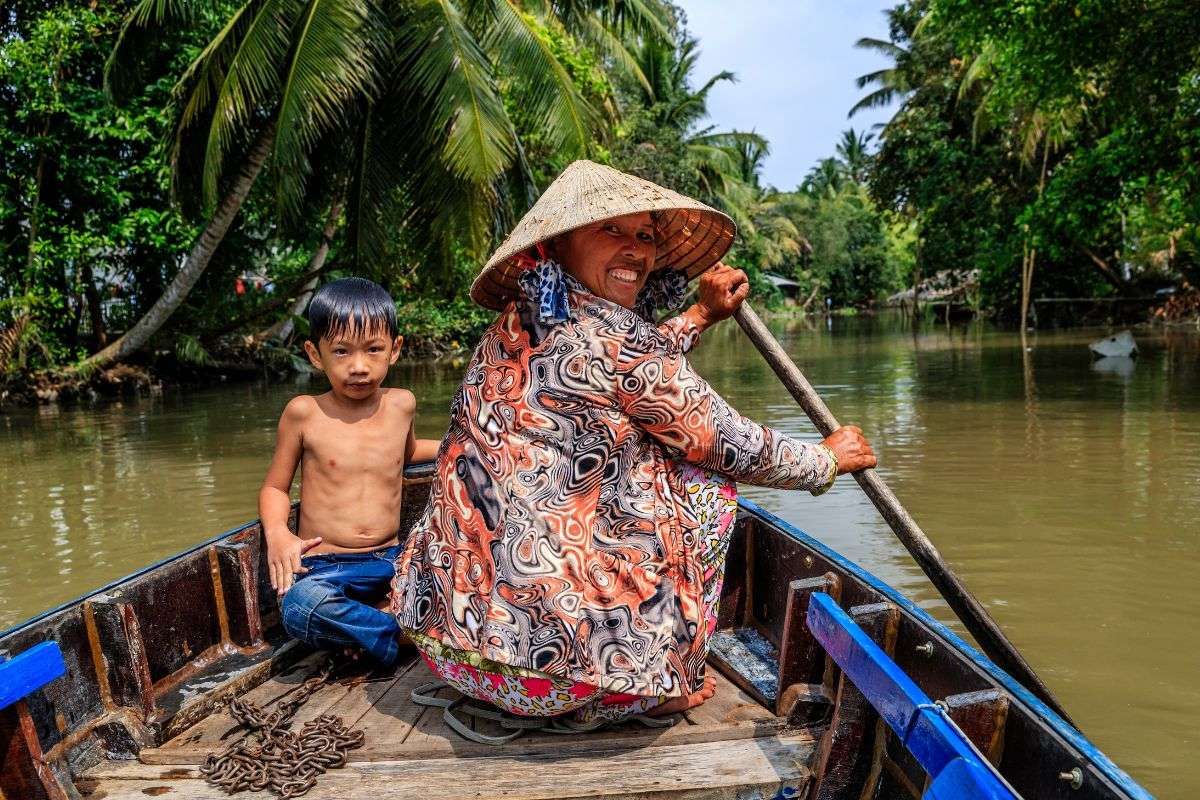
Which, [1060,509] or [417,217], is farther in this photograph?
[417,217]

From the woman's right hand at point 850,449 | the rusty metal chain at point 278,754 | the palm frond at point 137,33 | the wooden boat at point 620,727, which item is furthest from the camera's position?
the palm frond at point 137,33

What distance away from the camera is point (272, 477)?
265 centimetres

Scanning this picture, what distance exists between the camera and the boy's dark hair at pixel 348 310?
2521mm

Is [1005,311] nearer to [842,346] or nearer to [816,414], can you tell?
[842,346]

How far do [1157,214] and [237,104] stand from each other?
33.1ft

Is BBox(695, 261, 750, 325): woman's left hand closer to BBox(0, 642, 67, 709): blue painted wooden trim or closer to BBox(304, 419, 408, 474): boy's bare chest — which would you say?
BBox(304, 419, 408, 474): boy's bare chest

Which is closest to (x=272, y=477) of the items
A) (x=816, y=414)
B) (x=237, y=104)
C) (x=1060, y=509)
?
(x=816, y=414)

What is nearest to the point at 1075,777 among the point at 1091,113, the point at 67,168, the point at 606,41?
the point at 67,168

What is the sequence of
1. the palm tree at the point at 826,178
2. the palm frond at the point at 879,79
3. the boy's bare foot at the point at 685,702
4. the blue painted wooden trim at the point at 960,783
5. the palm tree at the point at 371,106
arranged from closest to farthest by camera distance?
the blue painted wooden trim at the point at 960,783, the boy's bare foot at the point at 685,702, the palm tree at the point at 371,106, the palm frond at the point at 879,79, the palm tree at the point at 826,178

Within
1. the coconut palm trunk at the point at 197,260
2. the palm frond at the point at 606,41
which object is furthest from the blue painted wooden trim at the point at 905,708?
the palm frond at the point at 606,41

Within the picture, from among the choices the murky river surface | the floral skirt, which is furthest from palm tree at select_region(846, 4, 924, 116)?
the floral skirt

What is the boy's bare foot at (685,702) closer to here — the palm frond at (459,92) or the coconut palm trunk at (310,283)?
the palm frond at (459,92)

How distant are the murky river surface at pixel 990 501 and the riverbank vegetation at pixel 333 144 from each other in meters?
2.06

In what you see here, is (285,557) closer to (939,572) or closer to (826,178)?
(939,572)
